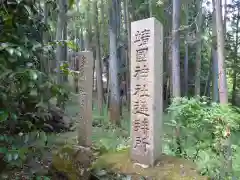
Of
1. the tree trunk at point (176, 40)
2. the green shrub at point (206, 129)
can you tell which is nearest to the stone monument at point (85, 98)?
the green shrub at point (206, 129)

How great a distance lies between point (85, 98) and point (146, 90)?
1270mm

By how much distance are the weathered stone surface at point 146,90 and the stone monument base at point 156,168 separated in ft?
0.35

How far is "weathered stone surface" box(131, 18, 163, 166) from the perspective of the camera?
3139 mm

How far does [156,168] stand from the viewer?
3.17m

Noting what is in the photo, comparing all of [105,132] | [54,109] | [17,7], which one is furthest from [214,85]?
[17,7]

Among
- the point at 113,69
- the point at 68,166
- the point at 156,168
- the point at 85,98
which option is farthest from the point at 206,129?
the point at 113,69

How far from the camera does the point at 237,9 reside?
512 inches

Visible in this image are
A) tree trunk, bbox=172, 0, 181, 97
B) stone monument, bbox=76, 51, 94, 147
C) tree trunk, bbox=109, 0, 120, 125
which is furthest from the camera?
tree trunk, bbox=109, 0, 120, 125

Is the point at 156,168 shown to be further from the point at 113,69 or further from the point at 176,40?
the point at 113,69

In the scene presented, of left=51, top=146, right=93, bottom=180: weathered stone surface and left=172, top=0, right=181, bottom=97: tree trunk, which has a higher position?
left=172, top=0, right=181, bottom=97: tree trunk

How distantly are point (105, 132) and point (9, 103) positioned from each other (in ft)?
18.2

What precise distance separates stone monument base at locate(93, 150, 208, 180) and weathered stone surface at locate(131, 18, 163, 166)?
11cm

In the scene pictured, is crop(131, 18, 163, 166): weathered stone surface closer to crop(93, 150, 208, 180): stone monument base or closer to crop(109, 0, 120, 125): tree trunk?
crop(93, 150, 208, 180): stone monument base

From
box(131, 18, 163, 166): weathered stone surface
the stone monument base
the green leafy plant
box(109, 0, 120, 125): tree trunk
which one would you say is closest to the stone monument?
the stone monument base
